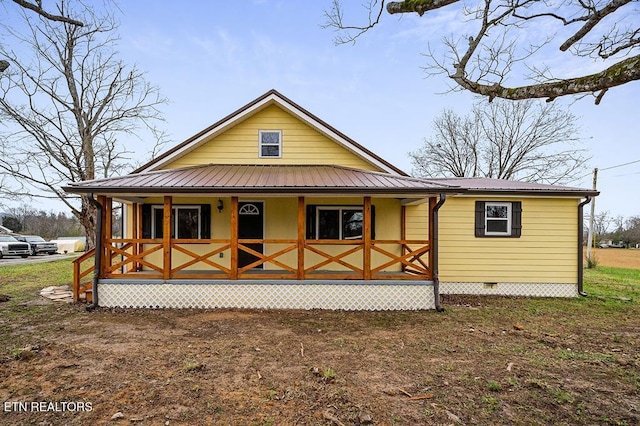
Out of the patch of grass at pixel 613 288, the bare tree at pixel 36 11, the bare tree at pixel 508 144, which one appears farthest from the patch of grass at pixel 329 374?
the bare tree at pixel 508 144

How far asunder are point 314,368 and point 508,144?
2676cm

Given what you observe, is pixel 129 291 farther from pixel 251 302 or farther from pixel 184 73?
pixel 184 73

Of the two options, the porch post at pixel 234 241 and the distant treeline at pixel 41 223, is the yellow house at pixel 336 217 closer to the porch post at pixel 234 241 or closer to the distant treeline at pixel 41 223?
the porch post at pixel 234 241

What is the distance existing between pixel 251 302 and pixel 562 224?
9.44m

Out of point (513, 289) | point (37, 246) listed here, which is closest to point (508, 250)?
point (513, 289)

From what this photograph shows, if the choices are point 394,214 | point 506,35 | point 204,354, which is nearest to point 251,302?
point 204,354

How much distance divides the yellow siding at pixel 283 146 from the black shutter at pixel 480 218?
3.28 metres

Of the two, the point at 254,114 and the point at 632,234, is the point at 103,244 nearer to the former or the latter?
the point at 254,114

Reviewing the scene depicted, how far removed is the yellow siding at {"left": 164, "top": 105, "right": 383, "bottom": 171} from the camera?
10281 mm

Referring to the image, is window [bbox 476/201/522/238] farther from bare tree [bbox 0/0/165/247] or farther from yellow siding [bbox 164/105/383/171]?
bare tree [bbox 0/0/165/247]

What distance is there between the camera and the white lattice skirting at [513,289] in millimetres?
10109

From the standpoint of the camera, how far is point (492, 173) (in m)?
26.5

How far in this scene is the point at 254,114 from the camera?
407 inches

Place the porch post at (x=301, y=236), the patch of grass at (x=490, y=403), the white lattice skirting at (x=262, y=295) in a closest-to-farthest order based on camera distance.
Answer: the patch of grass at (x=490, y=403), the white lattice skirting at (x=262, y=295), the porch post at (x=301, y=236)
